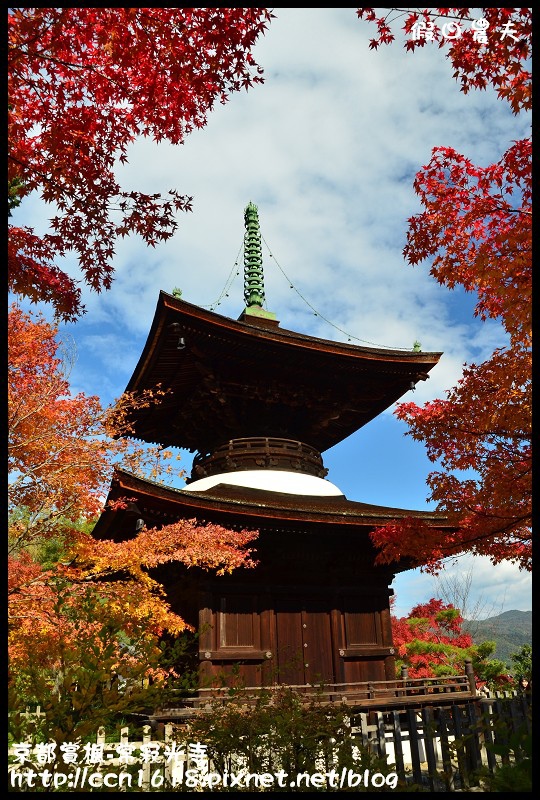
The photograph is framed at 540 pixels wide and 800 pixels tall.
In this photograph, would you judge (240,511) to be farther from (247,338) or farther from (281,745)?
(281,745)

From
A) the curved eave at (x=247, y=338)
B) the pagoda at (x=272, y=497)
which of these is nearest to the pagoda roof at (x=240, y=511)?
the pagoda at (x=272, y=497)

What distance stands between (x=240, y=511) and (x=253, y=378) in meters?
3.45

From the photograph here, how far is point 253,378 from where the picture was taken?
13.4m

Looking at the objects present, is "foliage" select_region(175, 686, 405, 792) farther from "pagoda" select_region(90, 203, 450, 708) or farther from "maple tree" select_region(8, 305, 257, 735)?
"pagoda" select_region(90, 203, 450, 708)

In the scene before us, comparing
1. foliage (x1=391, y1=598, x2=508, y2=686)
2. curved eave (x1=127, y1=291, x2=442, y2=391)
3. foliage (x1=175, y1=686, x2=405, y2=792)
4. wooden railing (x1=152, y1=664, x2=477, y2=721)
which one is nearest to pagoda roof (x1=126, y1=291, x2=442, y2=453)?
curved eave (x1=127, y1=291, x2=442, y2=391)

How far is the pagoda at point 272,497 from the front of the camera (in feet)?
37.7

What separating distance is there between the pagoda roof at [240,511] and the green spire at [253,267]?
6135 mm
